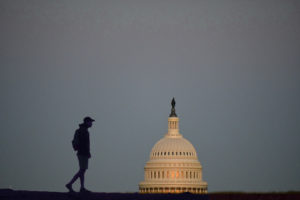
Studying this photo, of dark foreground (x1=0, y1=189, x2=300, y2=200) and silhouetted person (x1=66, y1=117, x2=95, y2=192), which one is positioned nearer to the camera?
silhouetted person (x1=66, y1=117, x2=95, y2=192)

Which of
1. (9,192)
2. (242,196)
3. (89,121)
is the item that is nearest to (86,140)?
(89,121)

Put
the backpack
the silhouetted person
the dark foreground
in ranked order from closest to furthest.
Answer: the backpack, the silhouetted person, the dark foreground

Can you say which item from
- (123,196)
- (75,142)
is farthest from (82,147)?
(123,196)

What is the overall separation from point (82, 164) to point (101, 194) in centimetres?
210

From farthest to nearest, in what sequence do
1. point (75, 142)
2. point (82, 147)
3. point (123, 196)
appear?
point (123, 196), point (82, 147), point (75, 142)

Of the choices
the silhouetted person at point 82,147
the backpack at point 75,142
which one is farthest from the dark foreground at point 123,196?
the backpack at point 75,142

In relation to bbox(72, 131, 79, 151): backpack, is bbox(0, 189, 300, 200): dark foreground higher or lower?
lower

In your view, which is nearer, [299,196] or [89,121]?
[89,121]

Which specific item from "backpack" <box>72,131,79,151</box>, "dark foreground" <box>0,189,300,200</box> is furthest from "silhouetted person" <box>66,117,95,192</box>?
"dark foreground" <box>0,189,300,200</box>

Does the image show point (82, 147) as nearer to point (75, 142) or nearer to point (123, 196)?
point (75, 142)

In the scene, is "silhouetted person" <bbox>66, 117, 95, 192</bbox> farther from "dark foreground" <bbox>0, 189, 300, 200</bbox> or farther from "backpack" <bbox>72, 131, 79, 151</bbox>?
"dark foreground" <bbox>0, 189, 300, 200</bbox>

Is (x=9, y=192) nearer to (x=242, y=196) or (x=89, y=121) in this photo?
(x=89, y=121)

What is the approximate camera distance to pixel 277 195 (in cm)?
5528

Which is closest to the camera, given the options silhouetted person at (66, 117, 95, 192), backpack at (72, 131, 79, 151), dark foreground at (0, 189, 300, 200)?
backpack at (72, 131, 79, 151)
